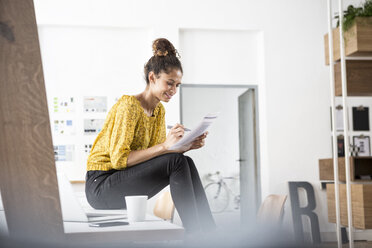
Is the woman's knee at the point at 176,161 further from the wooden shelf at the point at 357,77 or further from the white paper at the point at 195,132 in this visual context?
the wooden shelf at the point at 357,77

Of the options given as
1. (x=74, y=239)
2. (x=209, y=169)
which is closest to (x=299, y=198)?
(x=209, y=169)

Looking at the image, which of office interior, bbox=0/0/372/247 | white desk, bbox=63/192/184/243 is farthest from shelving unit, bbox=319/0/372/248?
white desk, bbox=63/192/184/243

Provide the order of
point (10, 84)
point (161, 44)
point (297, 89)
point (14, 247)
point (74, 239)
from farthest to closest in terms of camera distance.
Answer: point (297, 89) < point (161, 44) < point (74, 239) < point (10, 84) < point (14, 247)

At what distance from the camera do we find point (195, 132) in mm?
1696

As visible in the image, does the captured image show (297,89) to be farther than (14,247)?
Yes

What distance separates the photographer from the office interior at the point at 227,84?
5148mm

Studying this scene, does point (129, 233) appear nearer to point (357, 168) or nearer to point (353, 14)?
point (357, 168)

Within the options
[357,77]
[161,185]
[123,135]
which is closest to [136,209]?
[161,185]

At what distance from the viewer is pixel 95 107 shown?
5.18 m

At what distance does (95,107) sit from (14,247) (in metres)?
4.76

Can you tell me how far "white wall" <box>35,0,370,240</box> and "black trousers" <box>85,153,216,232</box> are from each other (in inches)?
143

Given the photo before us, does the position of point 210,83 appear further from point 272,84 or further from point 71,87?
point 71,87

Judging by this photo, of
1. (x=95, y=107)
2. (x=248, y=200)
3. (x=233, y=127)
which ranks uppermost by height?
(x=95, y=107)

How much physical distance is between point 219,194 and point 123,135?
3.77 meters
